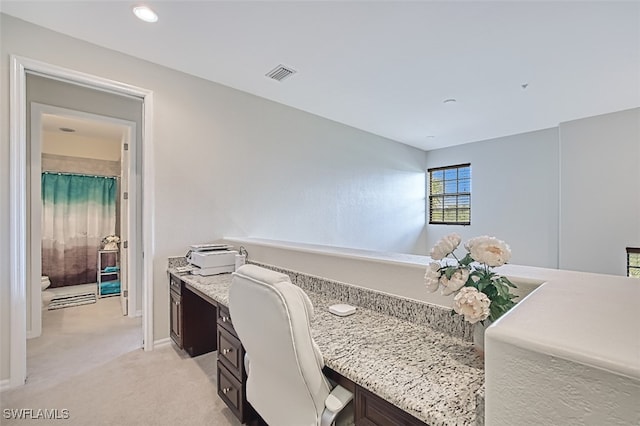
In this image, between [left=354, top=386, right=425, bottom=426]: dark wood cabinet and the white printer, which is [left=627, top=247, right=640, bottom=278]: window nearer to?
[left=354, top=386, right=425, bottom=426]: dark wood cabinet

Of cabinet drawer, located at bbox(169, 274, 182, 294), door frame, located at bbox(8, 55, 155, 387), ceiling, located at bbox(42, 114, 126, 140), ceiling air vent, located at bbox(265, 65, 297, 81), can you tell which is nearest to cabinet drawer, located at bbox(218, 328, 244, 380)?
cabinet drawer, located at bbox(169, 274, 182, 294)

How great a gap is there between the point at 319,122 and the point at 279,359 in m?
3.85

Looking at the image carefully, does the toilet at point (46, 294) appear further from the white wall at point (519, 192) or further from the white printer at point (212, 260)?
the white wall at point (519, 192)

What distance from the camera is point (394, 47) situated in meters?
2.63

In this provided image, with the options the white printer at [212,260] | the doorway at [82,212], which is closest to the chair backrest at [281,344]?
the white printer at [212,260]

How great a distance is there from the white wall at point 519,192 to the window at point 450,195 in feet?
0.50

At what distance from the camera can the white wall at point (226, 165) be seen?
2484mm

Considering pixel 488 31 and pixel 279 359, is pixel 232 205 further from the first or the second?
pixel 488 31

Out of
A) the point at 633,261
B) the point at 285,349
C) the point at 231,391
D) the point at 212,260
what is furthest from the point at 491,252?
the point at 633,261

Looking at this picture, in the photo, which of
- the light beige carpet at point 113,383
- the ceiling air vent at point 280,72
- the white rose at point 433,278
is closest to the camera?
the white rose at point 433,278

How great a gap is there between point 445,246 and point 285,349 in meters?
0.74

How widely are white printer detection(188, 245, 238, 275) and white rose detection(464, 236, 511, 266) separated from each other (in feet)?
7.63

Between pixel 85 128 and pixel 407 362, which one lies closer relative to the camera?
pixel 407 362

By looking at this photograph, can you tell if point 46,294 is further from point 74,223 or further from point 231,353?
point 231,353
